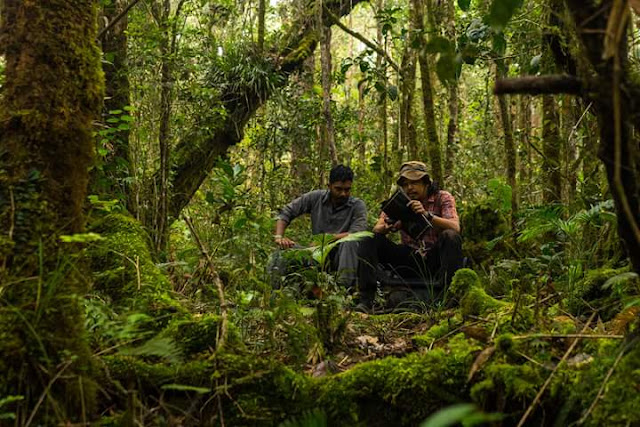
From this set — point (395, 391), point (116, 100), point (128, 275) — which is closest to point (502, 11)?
point (395, 391)

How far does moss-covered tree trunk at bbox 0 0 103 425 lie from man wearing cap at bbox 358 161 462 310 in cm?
322

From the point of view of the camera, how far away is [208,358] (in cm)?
221

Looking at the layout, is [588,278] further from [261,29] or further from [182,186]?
[261,29]

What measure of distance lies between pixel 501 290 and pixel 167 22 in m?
4.03

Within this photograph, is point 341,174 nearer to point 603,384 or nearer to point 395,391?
point 395,391

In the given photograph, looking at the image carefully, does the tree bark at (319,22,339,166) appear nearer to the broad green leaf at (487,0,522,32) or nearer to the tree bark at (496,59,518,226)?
the tree bark at (496,59,518,226)

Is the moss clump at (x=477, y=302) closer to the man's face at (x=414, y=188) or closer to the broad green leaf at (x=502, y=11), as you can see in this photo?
the man's face at (x=414, y=188)

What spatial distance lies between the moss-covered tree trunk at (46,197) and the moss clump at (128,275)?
1.67 feet

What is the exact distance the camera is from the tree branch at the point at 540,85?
1.45 m

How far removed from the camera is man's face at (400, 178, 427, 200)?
5425mm

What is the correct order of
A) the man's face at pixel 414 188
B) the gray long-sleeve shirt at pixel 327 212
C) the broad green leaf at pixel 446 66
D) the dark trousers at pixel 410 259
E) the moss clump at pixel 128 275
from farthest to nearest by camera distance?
the gray long-sleeve shirt at pixel 327 212 < the man's face at pixel 414 188 < the dark trousers at pixel 410 259 < the moss clump at pixel 128 275 < the broad green leaf at pixel 446 66

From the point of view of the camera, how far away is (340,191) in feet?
19.9

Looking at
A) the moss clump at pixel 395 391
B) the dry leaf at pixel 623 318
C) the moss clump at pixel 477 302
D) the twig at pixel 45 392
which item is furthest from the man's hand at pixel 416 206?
the twig at pixel 45 392

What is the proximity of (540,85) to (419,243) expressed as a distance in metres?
4.03
